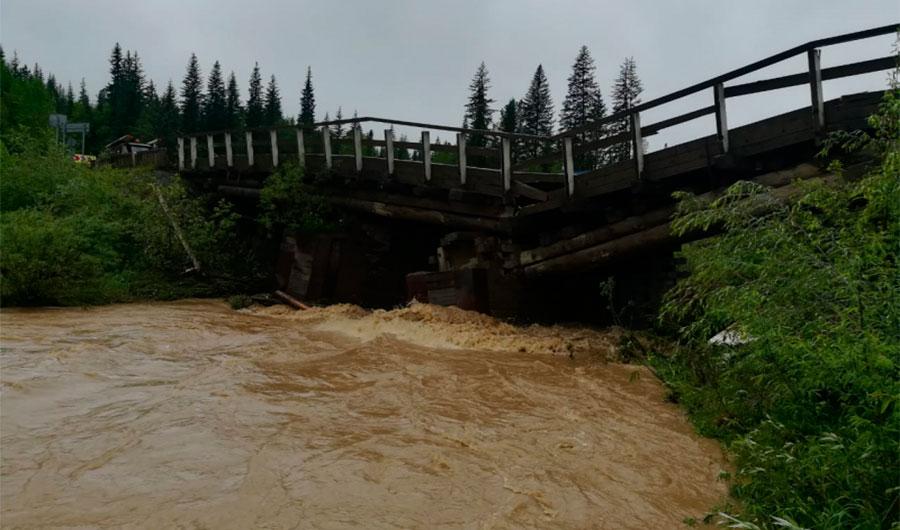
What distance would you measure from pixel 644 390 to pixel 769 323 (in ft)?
9.75

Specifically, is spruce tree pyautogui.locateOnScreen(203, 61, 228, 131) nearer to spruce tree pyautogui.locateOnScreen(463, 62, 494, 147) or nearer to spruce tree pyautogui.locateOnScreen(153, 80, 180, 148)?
spruce tree pyautogui.locateOnScreen(153, 80, 180, 148)

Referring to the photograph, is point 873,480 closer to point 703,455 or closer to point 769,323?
point 769,323

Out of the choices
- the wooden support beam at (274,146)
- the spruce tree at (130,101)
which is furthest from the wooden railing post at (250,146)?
the spruce tree at (130,101)

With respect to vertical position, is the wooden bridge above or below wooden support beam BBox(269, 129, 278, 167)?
below

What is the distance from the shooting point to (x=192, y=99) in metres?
69.6

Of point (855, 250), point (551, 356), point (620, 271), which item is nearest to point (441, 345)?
point (551, 356)

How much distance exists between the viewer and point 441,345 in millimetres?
9156

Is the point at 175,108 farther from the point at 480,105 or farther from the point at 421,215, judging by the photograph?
the point at 421,215

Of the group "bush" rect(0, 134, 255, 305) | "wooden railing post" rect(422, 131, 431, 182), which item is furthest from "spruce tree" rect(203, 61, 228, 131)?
"wooden railing post" rect(422, 131, 431, 182)

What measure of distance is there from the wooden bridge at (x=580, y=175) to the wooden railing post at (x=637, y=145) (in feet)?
0.05

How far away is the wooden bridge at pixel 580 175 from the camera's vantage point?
6957 mm

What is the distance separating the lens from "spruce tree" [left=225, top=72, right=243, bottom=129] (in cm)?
6875

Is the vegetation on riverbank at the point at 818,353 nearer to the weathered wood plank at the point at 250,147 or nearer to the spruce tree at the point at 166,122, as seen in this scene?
the weathered wood plank at the point at 250,147

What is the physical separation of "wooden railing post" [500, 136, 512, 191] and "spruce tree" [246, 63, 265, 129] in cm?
5968
